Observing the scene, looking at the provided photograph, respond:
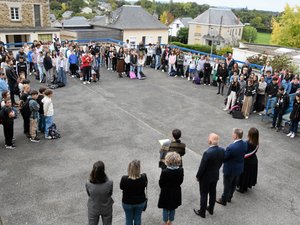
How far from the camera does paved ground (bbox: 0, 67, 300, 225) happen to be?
6.37m

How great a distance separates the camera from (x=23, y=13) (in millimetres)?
36406

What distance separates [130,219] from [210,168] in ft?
5.67

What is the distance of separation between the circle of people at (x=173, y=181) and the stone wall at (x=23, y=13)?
116 feet

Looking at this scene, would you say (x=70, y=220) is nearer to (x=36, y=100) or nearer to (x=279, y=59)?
(x=36, y=100)

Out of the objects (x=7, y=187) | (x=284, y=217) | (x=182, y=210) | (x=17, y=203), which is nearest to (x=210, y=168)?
(x=182, y=210)

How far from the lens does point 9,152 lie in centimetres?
866

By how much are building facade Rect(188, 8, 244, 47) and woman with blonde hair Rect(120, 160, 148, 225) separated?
72283 mm

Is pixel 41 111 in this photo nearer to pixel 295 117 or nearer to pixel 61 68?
pixel 61 68

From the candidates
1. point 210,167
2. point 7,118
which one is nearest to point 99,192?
point 210,167

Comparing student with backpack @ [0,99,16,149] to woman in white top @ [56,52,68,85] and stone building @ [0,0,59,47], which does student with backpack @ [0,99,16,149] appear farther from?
stone building @ [0,0,59,47]

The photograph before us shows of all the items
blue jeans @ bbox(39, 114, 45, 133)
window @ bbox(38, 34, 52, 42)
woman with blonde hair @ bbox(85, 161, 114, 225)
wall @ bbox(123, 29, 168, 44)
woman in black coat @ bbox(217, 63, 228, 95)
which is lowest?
blue jeans @ bbox(39, 114, 45, 133)

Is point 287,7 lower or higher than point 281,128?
higher

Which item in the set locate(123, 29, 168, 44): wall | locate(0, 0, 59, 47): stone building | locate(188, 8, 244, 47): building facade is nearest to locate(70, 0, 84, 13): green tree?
locate(188, 8, 244, 47): building facade

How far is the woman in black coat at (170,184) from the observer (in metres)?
5.12
